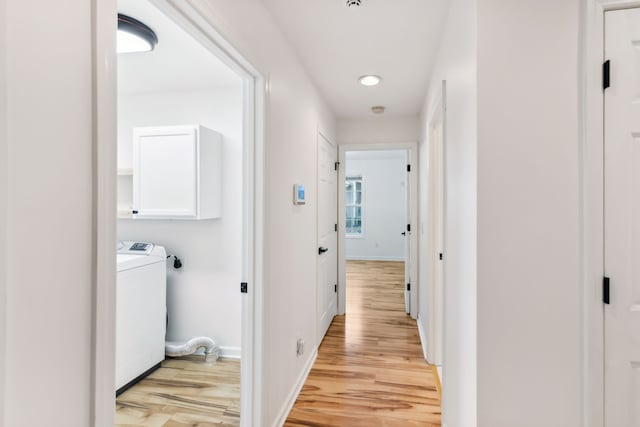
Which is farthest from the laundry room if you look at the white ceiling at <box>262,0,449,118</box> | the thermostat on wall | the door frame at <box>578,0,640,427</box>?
the door frame at <box>578,0,640,427</box>

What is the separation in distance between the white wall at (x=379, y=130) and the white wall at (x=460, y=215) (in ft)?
6.40

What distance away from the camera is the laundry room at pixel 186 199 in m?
2.79

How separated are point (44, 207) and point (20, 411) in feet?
1.33

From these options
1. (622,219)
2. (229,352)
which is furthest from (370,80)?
(229,352)

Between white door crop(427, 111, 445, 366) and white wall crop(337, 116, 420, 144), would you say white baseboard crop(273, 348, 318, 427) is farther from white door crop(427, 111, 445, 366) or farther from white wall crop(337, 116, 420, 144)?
white wall crop(337, 116, 420, 144)

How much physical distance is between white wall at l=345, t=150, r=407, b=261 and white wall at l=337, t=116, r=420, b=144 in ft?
13.3

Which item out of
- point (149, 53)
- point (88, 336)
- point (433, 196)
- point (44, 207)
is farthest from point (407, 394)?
point (149, 53)

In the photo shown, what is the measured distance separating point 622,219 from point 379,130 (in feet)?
10.2

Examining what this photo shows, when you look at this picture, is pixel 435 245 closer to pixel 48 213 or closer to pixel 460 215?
pixel 460 215

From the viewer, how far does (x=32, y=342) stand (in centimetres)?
68

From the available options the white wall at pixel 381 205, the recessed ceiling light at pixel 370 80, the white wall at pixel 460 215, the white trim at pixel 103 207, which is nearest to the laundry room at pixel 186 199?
the recessed ceiling light at pixel 370 80

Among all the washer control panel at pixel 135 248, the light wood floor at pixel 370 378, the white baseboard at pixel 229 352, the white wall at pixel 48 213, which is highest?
the white wall at pixel 48 213

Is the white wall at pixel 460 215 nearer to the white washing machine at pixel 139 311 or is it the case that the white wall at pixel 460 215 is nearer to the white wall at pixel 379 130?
the white wall at pixel 379 130

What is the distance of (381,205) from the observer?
8352mm
